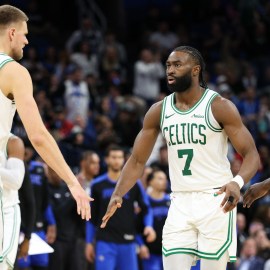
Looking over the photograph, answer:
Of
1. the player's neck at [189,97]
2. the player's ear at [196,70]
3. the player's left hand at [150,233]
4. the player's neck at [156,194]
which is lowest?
the player's left hand at [150,233]

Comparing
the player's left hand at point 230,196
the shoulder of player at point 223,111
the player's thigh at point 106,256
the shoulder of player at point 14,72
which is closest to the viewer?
the shoulder of player at point 14,72

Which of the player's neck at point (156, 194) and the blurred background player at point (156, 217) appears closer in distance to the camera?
the blurred background player at point (156, 217)

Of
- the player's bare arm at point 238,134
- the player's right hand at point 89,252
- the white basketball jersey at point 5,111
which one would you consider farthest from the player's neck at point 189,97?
the player's right hand at point 89,252

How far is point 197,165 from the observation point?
23.7 ft

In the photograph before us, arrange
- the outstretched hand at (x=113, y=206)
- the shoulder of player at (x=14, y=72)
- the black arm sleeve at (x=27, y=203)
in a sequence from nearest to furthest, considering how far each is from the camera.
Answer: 1. the shoulder of player at (x=14, y=72)
2. the outstretched hand at (x=113, y=206)
3. the black arm sleeve at (x=27, y=203)

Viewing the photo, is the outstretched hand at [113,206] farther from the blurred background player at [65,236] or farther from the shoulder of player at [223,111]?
the blurred background player at [65,236]

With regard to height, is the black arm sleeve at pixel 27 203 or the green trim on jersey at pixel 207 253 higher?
the black arm sleeve at pixel 27 203

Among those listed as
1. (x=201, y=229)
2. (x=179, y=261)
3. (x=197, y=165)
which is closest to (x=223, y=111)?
(x=197, y=165)

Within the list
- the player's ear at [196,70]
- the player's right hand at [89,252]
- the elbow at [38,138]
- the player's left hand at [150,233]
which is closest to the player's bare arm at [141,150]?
the player's ear at [196,70]

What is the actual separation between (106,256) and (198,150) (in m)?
4.63

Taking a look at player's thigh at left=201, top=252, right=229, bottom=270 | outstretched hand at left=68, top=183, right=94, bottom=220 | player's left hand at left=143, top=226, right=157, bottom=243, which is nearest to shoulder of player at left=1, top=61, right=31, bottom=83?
outstretched hand at left=68, top=183, right=94, bottom=220

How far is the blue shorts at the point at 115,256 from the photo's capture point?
11.5 meters

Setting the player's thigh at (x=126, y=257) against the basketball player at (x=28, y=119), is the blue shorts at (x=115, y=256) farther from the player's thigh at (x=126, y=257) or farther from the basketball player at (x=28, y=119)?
the basketball player at (x=28, y=119)

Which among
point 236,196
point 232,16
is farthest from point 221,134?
point 232,16
